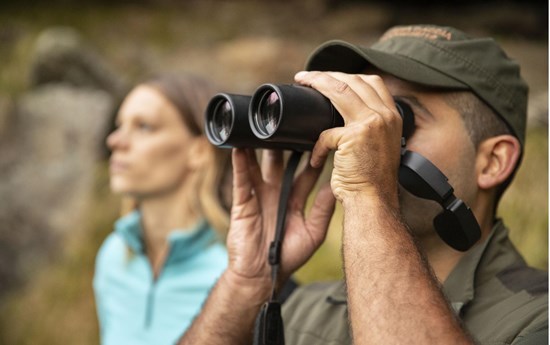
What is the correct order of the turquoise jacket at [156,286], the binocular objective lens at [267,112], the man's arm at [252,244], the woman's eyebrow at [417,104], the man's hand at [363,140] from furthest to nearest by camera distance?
1. the turquoise jacket at [156,286]
2. the man's arm at [252,244]
3. the woman's eyebrow at [417,104]
4. the binocular objective lens at [267,112]
5. the man's hand at [363,140]

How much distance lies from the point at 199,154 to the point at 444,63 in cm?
192

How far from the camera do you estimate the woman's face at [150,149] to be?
12.4 feet

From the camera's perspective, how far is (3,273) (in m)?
Answer: 5.92

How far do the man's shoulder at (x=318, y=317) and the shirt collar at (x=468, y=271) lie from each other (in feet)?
0.45

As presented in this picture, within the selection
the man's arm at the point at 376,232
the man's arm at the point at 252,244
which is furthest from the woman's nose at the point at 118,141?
the man's arm at the point at 376,232

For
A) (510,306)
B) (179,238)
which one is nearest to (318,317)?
(510,306)

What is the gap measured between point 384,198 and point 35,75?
5.47m

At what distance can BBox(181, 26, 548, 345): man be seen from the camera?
170 cm

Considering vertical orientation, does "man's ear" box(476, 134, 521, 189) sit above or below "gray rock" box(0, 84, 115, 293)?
above

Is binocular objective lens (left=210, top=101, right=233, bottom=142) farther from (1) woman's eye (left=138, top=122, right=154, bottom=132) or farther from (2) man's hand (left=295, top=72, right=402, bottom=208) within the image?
(1) woman's eye (left=138, top=122, right=154, bottom=132)

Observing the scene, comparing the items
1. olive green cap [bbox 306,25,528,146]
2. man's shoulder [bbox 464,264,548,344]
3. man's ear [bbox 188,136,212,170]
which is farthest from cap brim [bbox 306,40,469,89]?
man's ear [bbox 188,136,212,170]

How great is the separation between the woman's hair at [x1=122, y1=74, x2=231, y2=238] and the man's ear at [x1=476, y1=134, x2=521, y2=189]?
5.73 ft

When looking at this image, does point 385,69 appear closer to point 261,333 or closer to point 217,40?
point 261,333

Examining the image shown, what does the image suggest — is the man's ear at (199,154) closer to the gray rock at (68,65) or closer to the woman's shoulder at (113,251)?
the woman's shoulder at (113,251)
